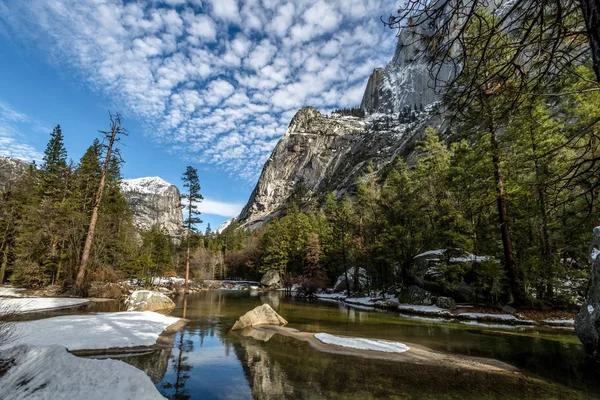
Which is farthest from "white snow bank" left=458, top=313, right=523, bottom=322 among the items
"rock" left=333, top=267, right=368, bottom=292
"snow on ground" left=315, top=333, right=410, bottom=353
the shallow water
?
"rock" left=333, top=267, right=368, bottom=292

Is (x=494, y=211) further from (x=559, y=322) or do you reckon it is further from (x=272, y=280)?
(x=272, y=280)

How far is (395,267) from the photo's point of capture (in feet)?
97.3

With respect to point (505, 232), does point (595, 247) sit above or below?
below

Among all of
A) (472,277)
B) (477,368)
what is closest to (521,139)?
(472,277)

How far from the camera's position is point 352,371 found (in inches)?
291

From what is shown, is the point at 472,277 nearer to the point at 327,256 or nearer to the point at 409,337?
the point at 409,337

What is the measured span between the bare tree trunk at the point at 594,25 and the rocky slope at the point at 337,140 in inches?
4052

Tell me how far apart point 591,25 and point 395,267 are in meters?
29.3

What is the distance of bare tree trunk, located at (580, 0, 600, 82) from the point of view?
2.34m

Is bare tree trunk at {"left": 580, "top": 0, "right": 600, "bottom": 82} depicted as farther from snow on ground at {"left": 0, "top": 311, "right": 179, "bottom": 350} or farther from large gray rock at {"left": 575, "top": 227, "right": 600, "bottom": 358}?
snow on ground at {"left": 0, "top": 311, "right": 179, "bottom": 350}

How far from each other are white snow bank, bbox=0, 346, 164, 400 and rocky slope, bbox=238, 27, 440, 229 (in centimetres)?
10085

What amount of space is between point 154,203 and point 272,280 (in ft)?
442

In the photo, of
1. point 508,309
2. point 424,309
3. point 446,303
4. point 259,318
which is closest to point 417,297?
point 424,309

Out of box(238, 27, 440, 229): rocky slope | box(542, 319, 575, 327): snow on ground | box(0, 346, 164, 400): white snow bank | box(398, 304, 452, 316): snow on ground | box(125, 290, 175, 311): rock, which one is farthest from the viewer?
box(238, 27, 440, 229): rocky slope
